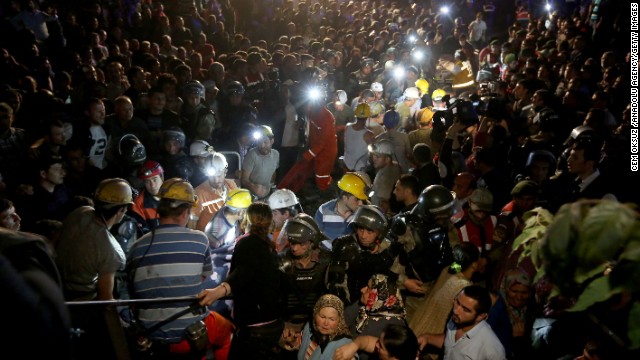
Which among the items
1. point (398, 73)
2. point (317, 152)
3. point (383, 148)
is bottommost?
point (383, 148)

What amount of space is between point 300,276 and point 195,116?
455cm

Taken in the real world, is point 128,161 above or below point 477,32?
below

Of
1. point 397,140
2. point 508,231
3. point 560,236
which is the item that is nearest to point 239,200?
point 508,231

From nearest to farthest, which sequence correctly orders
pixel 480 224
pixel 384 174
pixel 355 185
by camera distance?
pixel 480 224 < pixel 355 185 < pixel 384 174

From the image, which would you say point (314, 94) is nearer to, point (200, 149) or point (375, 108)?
point (375, 108)

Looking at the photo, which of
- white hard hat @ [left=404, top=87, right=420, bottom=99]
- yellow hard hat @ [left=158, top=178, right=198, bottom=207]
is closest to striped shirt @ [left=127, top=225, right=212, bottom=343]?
yellow hard hat @ [left=158, top=178, right=198, bottom=207]

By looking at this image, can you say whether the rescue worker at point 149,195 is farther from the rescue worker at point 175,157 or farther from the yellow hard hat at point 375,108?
the yellow hard hat at point 375,108

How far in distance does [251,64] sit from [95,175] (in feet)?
Result: 17.4

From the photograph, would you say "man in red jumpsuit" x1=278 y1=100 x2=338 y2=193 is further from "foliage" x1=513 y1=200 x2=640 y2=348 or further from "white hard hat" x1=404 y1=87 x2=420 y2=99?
"foliage" x1=513 y1=200 x2=640 y2=348

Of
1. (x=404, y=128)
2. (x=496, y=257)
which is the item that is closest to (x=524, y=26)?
(x=404, y=128)

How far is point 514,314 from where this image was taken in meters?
4.63

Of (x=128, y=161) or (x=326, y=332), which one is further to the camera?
(x=128, y=161)

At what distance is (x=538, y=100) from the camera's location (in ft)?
29.5

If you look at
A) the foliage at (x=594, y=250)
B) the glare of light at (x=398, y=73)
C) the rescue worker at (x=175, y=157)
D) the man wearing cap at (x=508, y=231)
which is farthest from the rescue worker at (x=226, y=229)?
the glare of light at (x=398, y=73)
